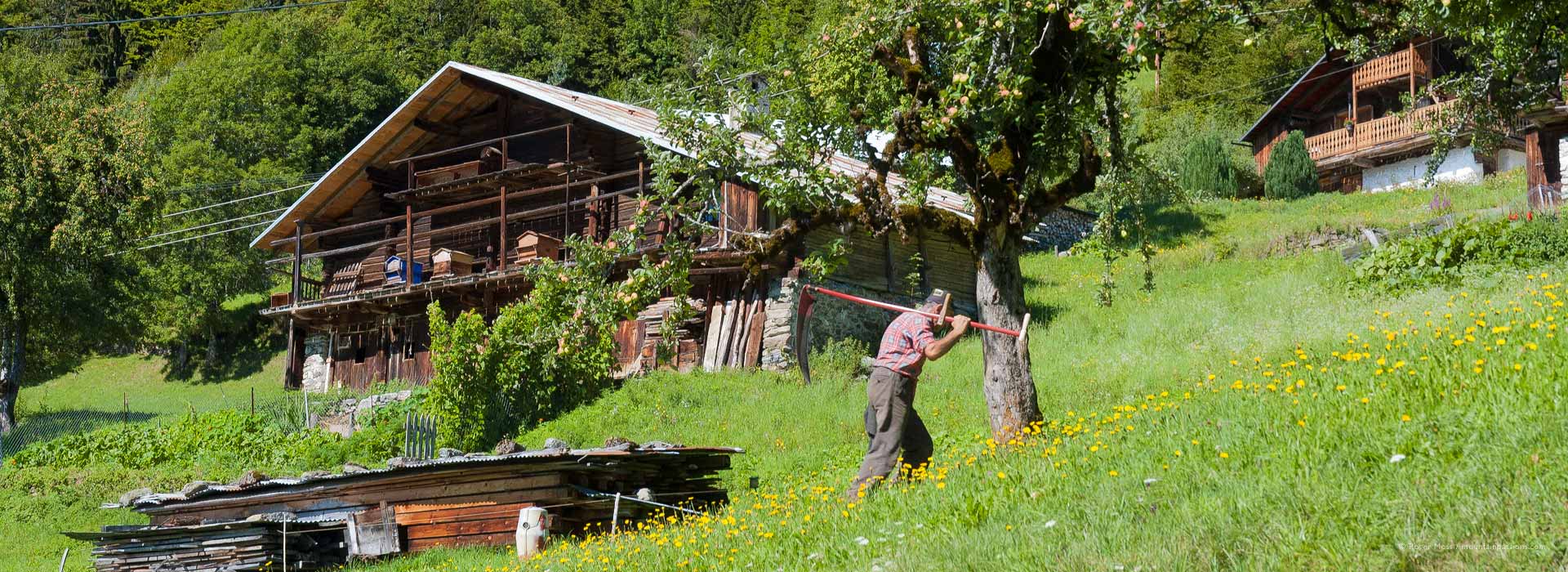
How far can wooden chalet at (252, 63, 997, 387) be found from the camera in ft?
88.4

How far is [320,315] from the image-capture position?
33.9 m

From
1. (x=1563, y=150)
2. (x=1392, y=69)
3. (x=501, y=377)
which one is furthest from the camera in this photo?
(x=1392, y=69)

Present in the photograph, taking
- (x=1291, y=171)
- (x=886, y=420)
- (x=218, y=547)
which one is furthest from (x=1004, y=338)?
(x=1291, y=171)

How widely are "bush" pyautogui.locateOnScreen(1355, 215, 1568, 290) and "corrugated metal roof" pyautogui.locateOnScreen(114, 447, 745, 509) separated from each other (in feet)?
37.7

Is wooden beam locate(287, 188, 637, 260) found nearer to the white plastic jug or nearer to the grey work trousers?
the white plastic jug

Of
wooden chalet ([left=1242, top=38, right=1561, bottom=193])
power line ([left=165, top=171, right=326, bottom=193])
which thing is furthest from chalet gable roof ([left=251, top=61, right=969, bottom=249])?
wooden chalet ([left=1242, top=38, right=1561, bottom=193])

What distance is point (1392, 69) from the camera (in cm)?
4144

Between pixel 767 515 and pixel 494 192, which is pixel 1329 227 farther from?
pixel 767 515

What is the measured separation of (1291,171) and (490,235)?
2593 cm

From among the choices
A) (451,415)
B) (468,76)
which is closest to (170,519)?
(451,415)

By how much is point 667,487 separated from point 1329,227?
23.0 metres

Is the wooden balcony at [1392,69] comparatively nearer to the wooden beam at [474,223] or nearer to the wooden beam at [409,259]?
the wooden beam at [474,223]

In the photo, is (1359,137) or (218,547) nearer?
→ (218,547)

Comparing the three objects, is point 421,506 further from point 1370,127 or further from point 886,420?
point 1370,127
